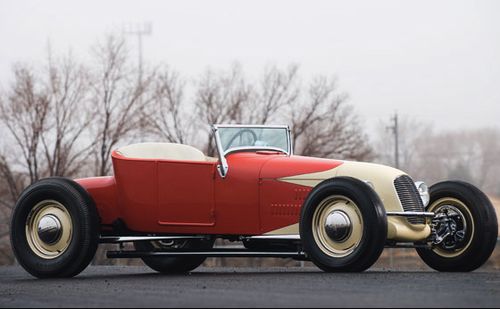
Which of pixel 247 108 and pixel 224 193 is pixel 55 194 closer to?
pixel 224 193

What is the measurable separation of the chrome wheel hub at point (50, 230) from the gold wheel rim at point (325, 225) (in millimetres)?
3404

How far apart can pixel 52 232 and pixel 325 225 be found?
142 inches

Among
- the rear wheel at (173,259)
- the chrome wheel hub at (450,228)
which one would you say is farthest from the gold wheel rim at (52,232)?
the chrome wheel hub at (450,228)

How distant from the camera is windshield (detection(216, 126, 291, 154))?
1383 cm

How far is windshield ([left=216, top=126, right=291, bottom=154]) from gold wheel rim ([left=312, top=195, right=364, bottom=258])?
6.87 ft

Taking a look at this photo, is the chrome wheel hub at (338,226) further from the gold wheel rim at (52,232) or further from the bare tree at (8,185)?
the bare tree at (8,185)

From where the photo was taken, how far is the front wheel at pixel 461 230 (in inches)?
516

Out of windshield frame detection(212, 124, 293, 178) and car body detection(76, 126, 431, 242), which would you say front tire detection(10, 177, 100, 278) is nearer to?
car body detection(76, 126, 431, 242)

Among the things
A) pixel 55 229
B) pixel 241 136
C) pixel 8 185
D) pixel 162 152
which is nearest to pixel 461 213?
pixel 241 136

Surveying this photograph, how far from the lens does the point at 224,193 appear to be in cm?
1297

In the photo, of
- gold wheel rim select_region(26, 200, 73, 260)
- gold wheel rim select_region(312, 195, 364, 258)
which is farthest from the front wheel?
gold wheel rim select_region(26, 200, 73, 260)

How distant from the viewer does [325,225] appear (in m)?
11.9

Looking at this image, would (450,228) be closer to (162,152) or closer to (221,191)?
(221,191)

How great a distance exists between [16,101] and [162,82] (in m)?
7.36
